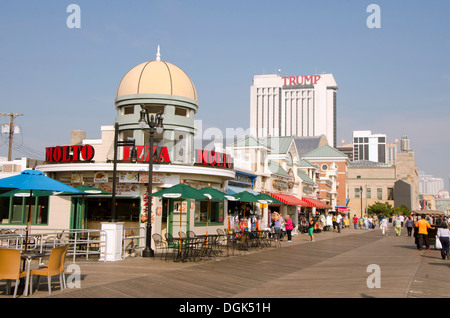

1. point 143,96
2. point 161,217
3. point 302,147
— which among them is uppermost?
point 302,147

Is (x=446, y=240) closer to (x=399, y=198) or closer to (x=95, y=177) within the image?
(x=95, y=177)

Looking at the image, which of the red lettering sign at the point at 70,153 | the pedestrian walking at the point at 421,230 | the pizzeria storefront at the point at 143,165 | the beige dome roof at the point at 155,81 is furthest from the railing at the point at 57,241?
the pedestrian walking at the point at 421,230

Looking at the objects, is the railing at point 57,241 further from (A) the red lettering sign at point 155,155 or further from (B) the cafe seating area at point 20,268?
(A) the red lettering sign at point 155,155

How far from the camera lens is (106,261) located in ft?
51.3

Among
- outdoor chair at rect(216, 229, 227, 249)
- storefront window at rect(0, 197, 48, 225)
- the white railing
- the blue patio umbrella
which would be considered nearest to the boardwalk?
outdoor chair at rect(216, 229, 227, 249)

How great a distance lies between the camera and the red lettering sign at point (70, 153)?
1998 centimetres

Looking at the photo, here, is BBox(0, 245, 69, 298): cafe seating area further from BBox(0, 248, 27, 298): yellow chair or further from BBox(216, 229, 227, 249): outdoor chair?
BBox(216, 229, 227, 249): outdoor chair

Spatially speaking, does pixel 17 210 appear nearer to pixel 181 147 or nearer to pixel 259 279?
pixel 181 147

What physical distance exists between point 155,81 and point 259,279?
1253cm

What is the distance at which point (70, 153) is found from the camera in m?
20.4

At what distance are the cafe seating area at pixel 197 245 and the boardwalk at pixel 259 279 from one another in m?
0.70

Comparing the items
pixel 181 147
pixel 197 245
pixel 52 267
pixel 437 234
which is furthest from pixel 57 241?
pixel 437 234

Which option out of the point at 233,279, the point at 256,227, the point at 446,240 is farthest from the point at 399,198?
the point at 233,279
